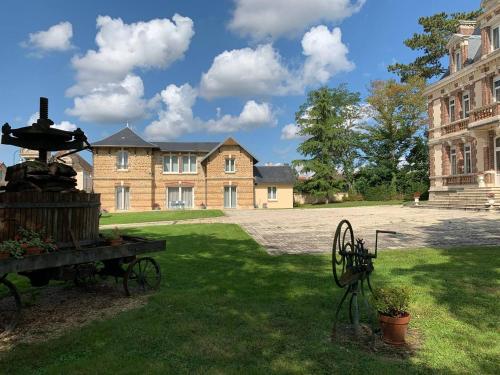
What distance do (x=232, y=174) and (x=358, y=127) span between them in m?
16.3

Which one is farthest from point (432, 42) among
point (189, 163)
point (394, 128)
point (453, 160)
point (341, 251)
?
point (341, 251)

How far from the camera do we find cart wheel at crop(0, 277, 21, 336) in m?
4.40

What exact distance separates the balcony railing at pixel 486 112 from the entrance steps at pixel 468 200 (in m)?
4.22

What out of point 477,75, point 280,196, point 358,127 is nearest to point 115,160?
point 280,196

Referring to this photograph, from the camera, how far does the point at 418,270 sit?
22.9ft

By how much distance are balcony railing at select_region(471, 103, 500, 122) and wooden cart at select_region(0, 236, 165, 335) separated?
71.4 ft

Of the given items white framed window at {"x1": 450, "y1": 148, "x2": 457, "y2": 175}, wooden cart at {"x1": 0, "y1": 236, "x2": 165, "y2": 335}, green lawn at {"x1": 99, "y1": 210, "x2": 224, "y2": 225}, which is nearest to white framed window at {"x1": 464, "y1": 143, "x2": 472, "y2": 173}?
white framed window at {"x1": 450, "y1": 148, "x2": 457, "y2": 175}

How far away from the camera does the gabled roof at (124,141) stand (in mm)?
34250

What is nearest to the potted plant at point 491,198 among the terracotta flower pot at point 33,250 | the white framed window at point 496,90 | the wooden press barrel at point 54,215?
the white framed window at point 496,90

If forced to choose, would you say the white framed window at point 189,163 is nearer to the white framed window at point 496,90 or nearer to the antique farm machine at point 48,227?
the white framed window at point 496,90

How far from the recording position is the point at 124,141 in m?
34.9

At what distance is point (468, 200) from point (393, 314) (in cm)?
2098

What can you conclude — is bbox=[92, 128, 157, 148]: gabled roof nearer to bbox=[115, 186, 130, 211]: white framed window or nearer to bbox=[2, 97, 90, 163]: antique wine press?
bbox=[115, 186, 130, 211]: white framed window

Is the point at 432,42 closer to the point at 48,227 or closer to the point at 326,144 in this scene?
the point at 326,144
